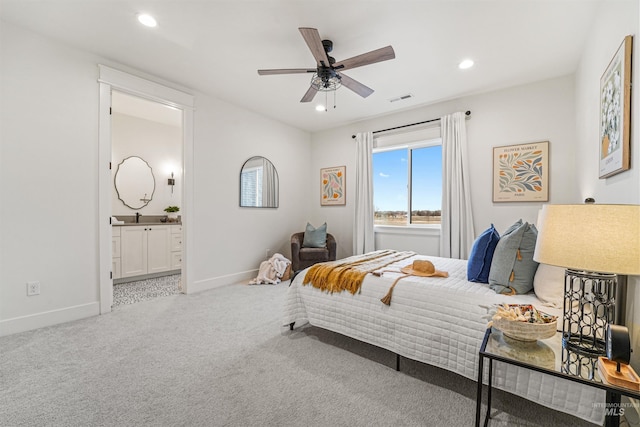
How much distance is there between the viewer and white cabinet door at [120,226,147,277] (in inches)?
Result: 165

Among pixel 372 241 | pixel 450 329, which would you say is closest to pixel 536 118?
Answer: pixel 372 241

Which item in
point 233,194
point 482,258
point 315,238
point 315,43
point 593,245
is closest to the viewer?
point 593,245

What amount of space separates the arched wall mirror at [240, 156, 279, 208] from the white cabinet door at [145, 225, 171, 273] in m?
1.53

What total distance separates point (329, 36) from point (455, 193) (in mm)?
2568

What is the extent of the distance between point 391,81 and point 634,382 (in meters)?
3.31

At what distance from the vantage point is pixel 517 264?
1.77m

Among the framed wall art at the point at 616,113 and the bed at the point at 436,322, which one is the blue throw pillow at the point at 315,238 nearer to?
the bed at the point at 436,322

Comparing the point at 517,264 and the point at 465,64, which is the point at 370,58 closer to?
the point at 465,64

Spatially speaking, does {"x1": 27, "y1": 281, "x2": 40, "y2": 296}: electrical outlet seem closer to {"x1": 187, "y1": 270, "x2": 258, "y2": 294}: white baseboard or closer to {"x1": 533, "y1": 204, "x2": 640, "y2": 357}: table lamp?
{"x1": 187, "y1": 270, "x2": 258, "y2": 294}: white baseboard

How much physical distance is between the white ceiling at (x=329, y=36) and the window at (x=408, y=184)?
1130mm

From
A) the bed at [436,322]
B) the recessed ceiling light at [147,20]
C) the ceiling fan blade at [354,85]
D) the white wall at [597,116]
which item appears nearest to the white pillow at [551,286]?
the bed at [436,322]

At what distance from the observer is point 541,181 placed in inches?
132

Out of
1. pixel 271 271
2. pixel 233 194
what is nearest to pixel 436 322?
pixel 271 271

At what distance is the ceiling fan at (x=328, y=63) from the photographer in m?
2.14
